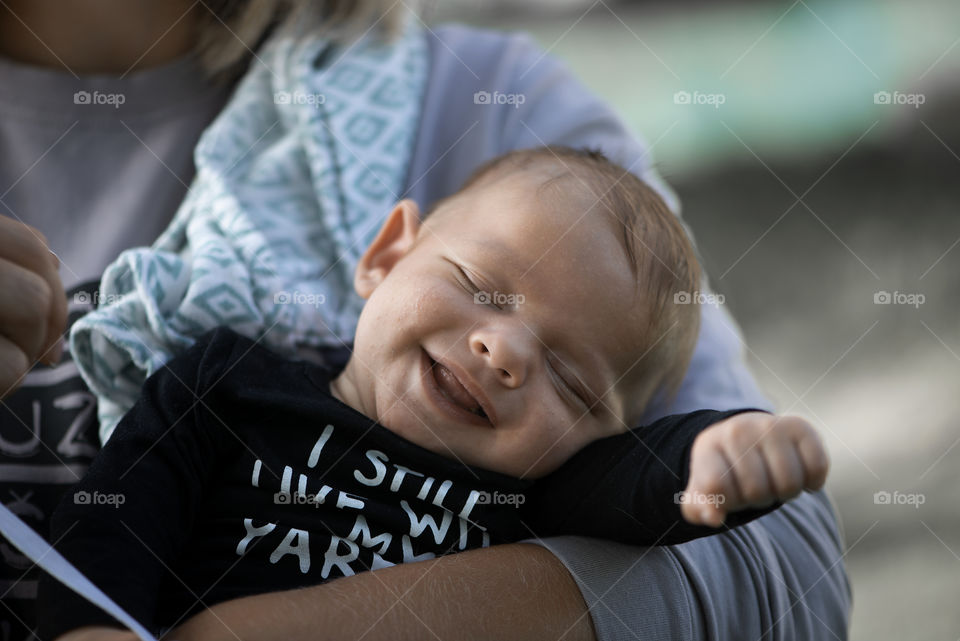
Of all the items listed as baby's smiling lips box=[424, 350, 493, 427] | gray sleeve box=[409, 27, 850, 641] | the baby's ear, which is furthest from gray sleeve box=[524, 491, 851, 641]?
the baby's ear

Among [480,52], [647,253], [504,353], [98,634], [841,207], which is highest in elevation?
[841,207]

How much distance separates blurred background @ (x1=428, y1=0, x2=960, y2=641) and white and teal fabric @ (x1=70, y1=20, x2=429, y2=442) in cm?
68

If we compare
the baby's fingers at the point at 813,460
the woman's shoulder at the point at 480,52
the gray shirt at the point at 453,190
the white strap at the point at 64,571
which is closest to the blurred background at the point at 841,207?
the woman's shoulder at the point at 480,52

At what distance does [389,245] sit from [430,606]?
0.36 meters

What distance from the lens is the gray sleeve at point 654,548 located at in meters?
0.67

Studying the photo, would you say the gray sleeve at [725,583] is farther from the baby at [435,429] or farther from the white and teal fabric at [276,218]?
the white and teal fabric at [276,218]

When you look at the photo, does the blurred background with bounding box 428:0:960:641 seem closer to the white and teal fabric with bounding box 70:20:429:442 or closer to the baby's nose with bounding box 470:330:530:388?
the white and teal fabric with bounding box 70:20:429:442

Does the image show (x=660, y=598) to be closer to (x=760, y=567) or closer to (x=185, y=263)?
(x=760, y=567)

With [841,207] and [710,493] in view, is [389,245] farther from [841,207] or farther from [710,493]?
[841,207]

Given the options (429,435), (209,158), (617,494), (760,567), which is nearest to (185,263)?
(209,158)

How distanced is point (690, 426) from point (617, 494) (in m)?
0.08

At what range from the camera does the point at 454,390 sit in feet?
2.35

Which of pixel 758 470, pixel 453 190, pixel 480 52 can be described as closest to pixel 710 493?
pixel 758 470

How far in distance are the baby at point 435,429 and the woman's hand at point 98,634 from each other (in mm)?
36
